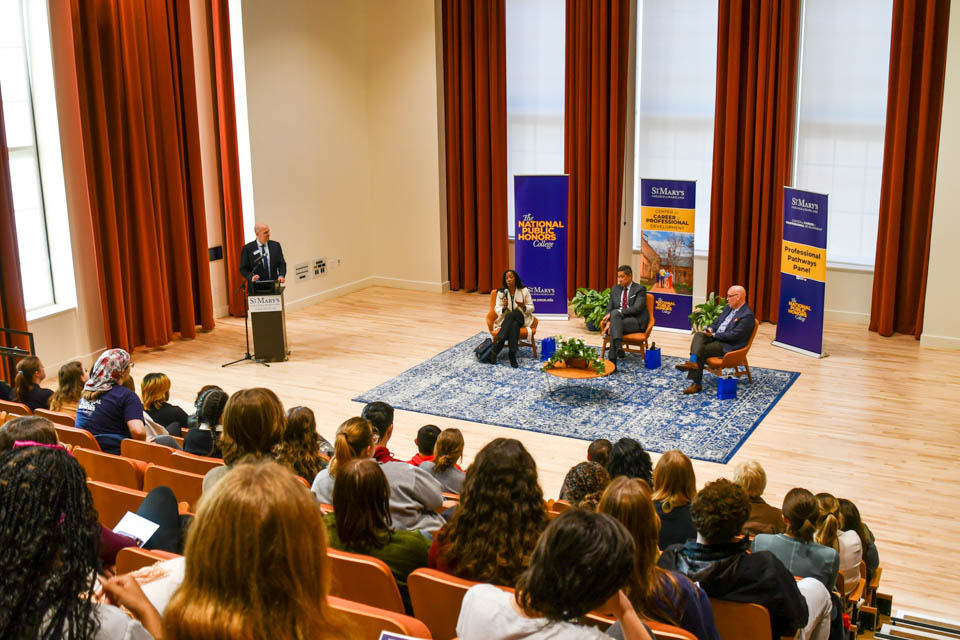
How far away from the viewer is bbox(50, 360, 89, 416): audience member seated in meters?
6.07

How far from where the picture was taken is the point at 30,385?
6.43 meters

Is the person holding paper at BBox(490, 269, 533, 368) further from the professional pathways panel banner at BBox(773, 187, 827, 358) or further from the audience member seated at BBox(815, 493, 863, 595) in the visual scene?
the audience member seated at BBox(815, 493, 863, 595)

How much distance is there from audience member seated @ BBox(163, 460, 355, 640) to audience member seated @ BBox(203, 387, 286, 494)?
2030 millimetres

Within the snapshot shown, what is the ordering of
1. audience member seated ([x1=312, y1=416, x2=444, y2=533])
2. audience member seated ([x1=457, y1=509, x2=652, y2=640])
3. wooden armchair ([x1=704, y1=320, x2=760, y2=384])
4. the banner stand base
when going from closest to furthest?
audience member seated ([x1=457, y1=509, x2=652, y2=640]) < audience member seated ([x1=312, y1=416, x2=444, y2=533]) < wooden armchair ([x1=704, y1=320, x2=760, y2=384]) < the banner stand base

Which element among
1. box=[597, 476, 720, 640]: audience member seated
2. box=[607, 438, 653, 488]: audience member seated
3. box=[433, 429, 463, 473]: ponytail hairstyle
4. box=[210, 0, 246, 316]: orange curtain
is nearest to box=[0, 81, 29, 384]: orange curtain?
box=[210, 0, 246, 316]: orange curtain

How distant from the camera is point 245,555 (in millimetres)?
1747

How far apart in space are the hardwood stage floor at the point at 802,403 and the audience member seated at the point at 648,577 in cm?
289

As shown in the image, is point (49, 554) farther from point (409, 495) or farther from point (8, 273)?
point (8, 273)

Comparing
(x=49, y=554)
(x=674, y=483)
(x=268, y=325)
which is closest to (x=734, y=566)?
(x=674, y=483)

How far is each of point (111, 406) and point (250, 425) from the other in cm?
222

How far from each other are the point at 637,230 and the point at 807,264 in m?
2.64

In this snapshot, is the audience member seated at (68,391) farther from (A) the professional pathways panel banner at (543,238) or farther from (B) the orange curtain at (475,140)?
(B) the orange curtain at (475,140)

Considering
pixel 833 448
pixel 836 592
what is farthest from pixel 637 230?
pixel 836 592

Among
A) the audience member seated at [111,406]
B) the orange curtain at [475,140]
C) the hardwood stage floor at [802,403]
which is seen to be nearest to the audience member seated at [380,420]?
the audience member seated at [111,406]
